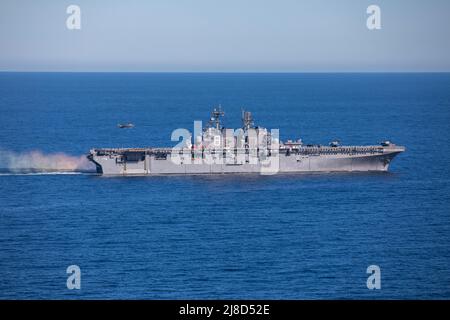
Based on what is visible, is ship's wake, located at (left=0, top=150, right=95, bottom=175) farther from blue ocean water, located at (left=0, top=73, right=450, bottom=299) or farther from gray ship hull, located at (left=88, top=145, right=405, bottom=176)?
gray ship hull, located at (left=88, top=145, right=405, bottom=176)

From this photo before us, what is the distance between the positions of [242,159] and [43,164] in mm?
23573

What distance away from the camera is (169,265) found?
164 ft

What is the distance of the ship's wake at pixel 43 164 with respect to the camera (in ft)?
273

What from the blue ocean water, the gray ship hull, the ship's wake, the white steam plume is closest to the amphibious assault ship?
the gray ship hull

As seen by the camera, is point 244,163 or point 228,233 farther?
point 244,163

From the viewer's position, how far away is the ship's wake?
273ft

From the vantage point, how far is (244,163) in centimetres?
8250

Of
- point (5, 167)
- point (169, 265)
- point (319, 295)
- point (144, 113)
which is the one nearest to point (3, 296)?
point (169, 265)

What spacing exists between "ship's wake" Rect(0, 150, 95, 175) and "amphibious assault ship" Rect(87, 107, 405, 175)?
478 centimetres

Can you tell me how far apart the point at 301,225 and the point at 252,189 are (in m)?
15.3

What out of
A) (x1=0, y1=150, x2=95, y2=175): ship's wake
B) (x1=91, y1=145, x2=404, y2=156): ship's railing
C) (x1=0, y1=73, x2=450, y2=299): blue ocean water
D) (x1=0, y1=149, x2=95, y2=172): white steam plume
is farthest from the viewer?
(x1=0, y1=149, x2=95, y2=172): white steam plume

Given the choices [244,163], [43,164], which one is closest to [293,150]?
[244,163]

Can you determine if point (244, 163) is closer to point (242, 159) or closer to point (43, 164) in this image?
point (242, 159)
